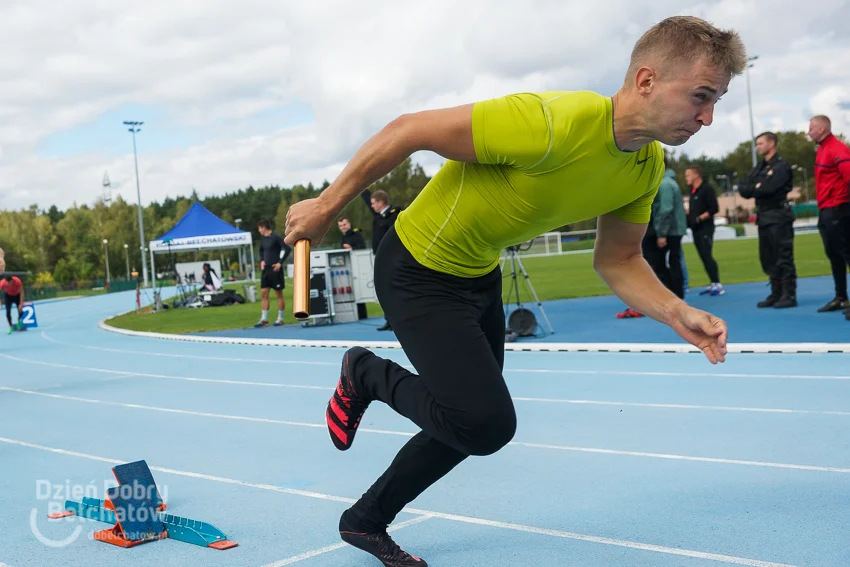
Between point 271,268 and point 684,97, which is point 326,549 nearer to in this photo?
point 684,97

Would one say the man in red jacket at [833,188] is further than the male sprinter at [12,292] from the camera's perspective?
No

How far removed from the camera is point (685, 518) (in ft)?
12.2

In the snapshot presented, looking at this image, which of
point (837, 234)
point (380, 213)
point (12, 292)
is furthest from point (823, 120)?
point (12, 292)

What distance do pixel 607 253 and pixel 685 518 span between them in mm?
1196

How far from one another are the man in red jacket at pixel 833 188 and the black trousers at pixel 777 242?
94 cm

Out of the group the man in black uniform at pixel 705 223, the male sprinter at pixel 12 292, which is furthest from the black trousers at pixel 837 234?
the male sprinter at pixel 12 292

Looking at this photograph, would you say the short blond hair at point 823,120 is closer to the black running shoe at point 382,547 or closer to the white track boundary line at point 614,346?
the white track boundary line at point 614,346

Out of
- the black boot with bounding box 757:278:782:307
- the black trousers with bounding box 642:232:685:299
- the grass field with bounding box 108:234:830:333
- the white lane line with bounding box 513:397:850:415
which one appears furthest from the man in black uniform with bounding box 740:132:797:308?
the white lane line with bounding box 513:397:850:415

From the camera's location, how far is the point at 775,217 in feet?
37.2

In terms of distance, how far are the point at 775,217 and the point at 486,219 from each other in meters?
9.47

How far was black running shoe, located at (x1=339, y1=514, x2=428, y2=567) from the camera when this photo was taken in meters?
3.26

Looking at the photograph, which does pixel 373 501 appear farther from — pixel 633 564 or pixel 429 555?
pixel 633 564

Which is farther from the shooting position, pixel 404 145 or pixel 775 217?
pixel 775 217

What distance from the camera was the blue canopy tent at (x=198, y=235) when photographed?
26328mm
